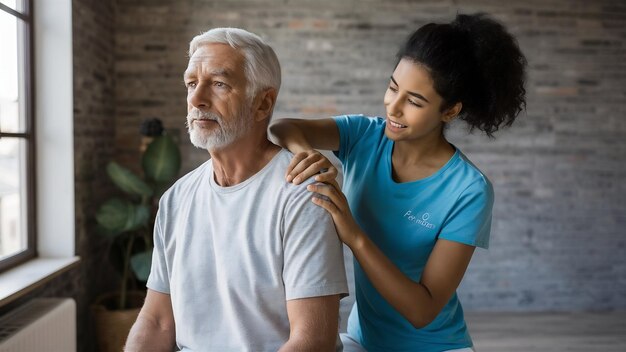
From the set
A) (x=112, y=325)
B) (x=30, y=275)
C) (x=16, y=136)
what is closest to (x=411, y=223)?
(x=30, y=275)

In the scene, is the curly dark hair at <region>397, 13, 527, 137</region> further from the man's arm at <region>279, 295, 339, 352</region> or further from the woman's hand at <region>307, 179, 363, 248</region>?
the man's arm at <region>279, 295, 339, 352</region>

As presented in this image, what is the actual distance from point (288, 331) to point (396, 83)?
2.34ft

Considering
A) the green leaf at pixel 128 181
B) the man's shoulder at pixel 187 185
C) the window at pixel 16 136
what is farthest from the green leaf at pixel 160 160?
the man's shoulder at pixel 187 185

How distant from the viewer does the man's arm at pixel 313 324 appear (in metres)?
1.28

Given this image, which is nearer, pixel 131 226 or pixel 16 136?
pixel 16 136

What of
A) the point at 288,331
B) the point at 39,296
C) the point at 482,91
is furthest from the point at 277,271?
the point at 39,296

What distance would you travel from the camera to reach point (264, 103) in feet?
4.93

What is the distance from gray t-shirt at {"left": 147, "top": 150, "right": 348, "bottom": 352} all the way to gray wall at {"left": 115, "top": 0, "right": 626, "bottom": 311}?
305 cm

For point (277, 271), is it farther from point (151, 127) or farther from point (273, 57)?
point (151, 127)

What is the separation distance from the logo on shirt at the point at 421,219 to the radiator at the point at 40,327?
1.87 metres

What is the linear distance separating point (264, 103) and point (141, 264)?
87.4 inches

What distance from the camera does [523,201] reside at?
473 cm

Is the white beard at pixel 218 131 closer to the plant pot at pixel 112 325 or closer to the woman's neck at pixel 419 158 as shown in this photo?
the woman's neck at pixel 419 158

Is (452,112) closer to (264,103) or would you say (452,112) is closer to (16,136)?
(264,103)
